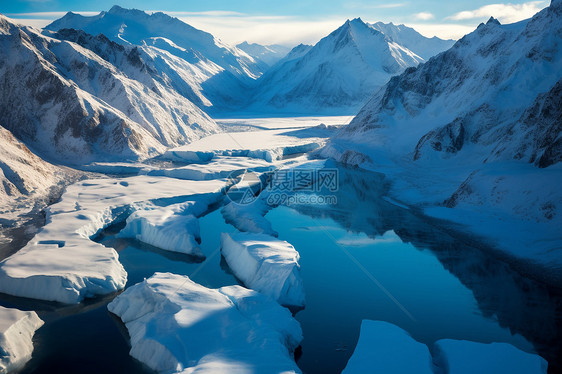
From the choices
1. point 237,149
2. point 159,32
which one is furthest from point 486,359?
point 159,32

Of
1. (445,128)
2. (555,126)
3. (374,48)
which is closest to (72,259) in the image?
(555,126)

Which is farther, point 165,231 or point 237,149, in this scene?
point 237,149

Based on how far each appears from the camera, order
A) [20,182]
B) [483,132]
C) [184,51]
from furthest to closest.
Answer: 1. [184,51]
2. [483,132]
3. [20,182]

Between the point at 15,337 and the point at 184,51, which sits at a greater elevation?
the point at 184,51

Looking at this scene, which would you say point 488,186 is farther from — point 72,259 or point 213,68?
point 213,68

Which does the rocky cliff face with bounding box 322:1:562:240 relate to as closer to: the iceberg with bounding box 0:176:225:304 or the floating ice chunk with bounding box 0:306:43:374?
the iceberg with bounding box 0:176:225:304

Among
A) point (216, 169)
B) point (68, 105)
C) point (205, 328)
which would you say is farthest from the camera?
point (68, 105)

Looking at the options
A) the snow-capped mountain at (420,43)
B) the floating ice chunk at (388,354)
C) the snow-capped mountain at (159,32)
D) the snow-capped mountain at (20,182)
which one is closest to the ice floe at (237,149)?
the snow-capped mountain at (20,182)

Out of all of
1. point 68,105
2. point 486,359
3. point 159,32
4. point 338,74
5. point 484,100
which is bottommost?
point 486,359

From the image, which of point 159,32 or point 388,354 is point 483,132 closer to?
point 388,354
